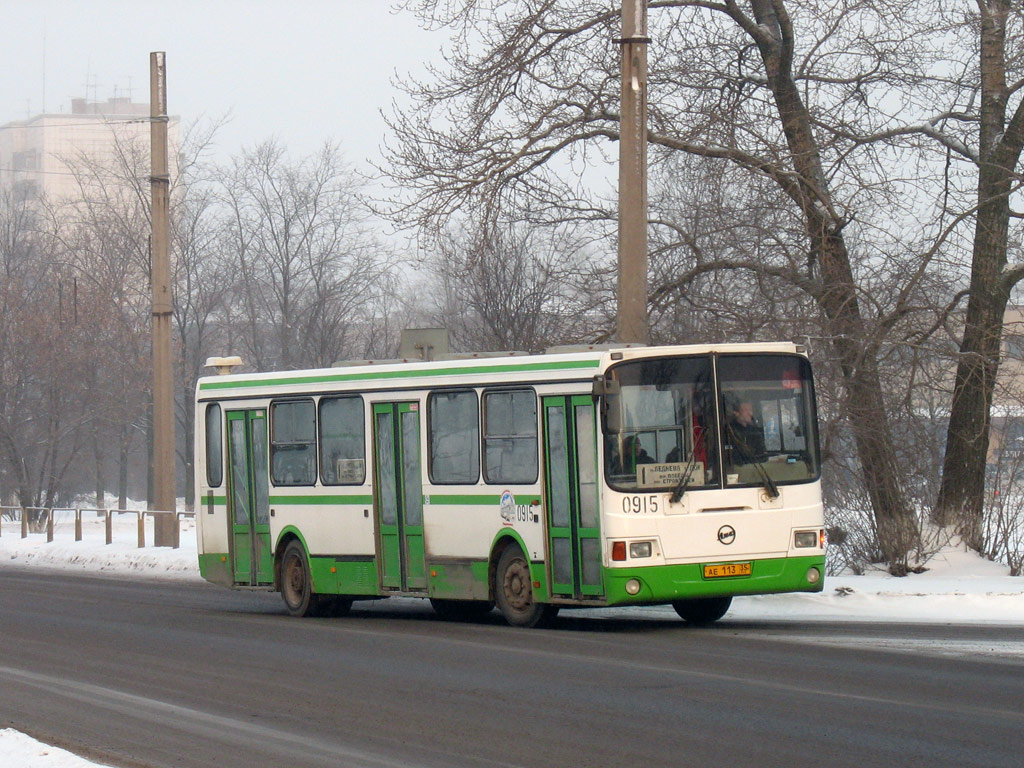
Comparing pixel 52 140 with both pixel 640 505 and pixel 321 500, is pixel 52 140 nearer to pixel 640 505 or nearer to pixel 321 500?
pixel 321 500

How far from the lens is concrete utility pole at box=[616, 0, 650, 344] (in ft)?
54.7

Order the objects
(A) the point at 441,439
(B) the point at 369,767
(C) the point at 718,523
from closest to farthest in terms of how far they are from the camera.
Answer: (B) the point at 369,767
(C) the point at 718,523
(A) the point at 441,439

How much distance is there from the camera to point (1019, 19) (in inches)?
747

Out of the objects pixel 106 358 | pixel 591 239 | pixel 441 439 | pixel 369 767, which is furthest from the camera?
pixel 106 358

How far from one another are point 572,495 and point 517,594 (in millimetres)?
1388

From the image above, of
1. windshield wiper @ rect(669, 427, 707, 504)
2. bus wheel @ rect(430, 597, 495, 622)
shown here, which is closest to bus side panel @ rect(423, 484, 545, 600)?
bus wheel @ rect(430, 597, 495, 622)

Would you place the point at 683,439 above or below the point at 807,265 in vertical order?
below

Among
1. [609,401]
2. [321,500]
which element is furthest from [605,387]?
[321,500]

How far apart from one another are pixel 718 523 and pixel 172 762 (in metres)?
6.85

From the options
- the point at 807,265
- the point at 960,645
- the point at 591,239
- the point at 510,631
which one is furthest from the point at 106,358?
the point at 960,645

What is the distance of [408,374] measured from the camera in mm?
16172

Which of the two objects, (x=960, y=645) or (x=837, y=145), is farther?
(x=837, y=145)

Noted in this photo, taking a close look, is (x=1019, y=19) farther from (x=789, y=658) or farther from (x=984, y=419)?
(x=789, y=658)

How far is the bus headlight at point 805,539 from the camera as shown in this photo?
46.5 feet
